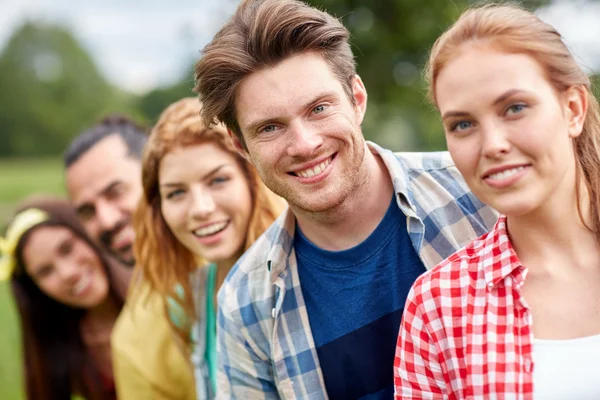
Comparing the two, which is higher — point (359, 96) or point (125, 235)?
point (359, 96)

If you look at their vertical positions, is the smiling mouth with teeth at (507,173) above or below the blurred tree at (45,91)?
below

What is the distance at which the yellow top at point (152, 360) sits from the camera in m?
3.66

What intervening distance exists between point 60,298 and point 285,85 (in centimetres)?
273

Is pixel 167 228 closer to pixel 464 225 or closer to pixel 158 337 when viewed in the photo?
pixel 158 337

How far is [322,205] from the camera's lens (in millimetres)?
2596

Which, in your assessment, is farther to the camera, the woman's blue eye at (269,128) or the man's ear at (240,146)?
the man's ear at (240,146)

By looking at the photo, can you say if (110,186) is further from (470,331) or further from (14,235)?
(470,331)

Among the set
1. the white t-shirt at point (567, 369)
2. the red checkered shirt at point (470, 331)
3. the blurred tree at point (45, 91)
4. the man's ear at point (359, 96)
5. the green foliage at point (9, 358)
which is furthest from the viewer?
the blurred tree at point (45, 91)

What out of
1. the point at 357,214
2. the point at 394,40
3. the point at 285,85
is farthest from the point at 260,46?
the point at 394,40

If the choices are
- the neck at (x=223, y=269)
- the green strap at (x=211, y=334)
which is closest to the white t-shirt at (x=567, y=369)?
the neck at (x=223, y=269)

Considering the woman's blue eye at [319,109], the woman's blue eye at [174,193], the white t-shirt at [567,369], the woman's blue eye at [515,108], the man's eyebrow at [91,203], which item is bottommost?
the white t-shirt at [567,369]

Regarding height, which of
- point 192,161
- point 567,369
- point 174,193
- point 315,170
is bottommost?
point 567,369

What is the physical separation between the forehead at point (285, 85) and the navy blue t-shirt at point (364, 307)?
1.73 feet

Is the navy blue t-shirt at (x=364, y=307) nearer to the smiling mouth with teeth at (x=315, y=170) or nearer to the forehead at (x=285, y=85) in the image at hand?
the smiling mouth with teeth at (x=315, y=170)
